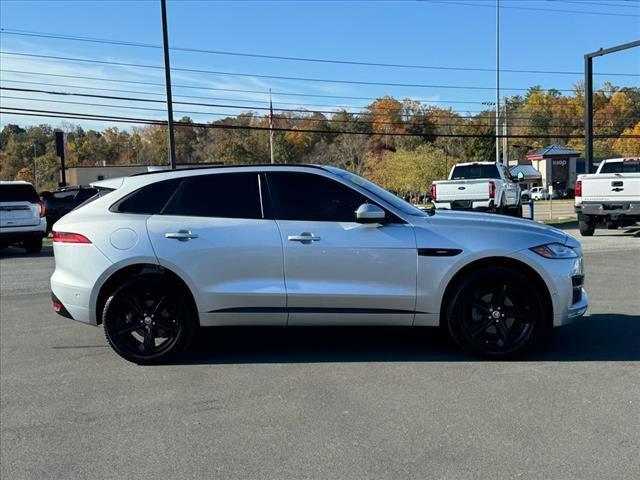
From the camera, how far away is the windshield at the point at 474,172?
1889 cm

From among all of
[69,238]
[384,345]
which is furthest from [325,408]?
[69,238]

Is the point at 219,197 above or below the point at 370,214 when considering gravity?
above

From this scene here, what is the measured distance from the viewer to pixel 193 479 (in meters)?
3.26

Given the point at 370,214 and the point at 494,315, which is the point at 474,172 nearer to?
the point at 494,315

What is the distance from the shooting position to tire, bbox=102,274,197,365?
5184 mm

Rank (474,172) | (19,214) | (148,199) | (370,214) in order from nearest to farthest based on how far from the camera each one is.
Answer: (370,214) < (148,199) < (19,214) < (474,172)

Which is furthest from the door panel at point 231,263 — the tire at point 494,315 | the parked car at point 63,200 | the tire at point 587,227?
the parked car at point 63,200

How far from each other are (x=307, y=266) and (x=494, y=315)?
1.69 meters

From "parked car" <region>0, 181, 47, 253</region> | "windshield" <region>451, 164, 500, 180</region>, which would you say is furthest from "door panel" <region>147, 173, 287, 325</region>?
"windshield" <region>451, 164, 500, 180</region>

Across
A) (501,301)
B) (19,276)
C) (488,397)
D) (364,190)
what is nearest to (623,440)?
(488,397)

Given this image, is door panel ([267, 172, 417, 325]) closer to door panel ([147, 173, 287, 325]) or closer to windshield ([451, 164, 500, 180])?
door panel ([147, 173, 287, 325])

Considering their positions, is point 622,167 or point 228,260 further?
point 622,167

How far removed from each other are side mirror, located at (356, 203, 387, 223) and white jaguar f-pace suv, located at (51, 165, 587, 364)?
0.01m

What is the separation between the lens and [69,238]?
5352mm
